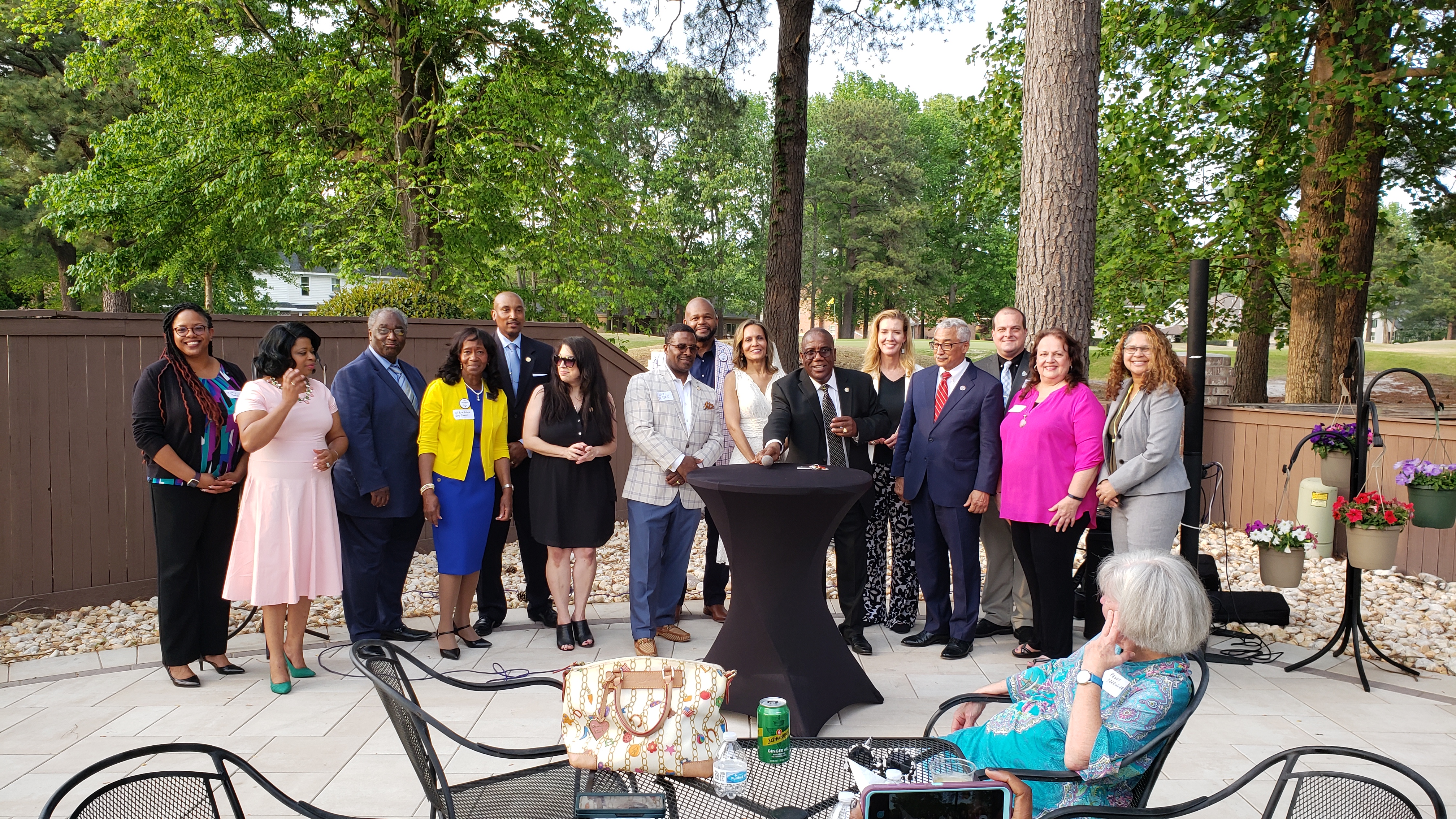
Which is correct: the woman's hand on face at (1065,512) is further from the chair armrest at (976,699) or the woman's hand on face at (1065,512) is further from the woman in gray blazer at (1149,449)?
the chair armrest at (976,699)

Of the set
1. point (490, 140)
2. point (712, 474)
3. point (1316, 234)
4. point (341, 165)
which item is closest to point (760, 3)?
point (490, 140)

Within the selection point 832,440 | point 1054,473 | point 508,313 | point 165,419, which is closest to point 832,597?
point 832,440

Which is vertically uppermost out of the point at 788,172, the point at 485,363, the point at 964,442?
the point at 788,172

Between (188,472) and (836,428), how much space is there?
9.83 feet

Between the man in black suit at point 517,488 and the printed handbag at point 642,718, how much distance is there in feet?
8.82

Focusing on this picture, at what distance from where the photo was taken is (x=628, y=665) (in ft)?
7.52

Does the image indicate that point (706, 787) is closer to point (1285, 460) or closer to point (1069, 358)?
point (1069, 358)

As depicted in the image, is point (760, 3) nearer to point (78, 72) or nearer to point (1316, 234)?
point (1316, 234)

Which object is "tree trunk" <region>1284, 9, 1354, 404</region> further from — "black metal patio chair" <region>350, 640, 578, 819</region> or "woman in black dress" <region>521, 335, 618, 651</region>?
"black metal patio chair" <region>350, 640, 578, 819</region>

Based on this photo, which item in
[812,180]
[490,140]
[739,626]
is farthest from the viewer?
[812,180]

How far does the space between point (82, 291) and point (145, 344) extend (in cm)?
960

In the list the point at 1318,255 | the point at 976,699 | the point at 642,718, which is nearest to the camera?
the point at 642,718

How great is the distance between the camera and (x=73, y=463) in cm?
542

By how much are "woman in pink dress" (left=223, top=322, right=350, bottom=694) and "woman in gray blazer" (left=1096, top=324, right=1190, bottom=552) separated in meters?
3.66
